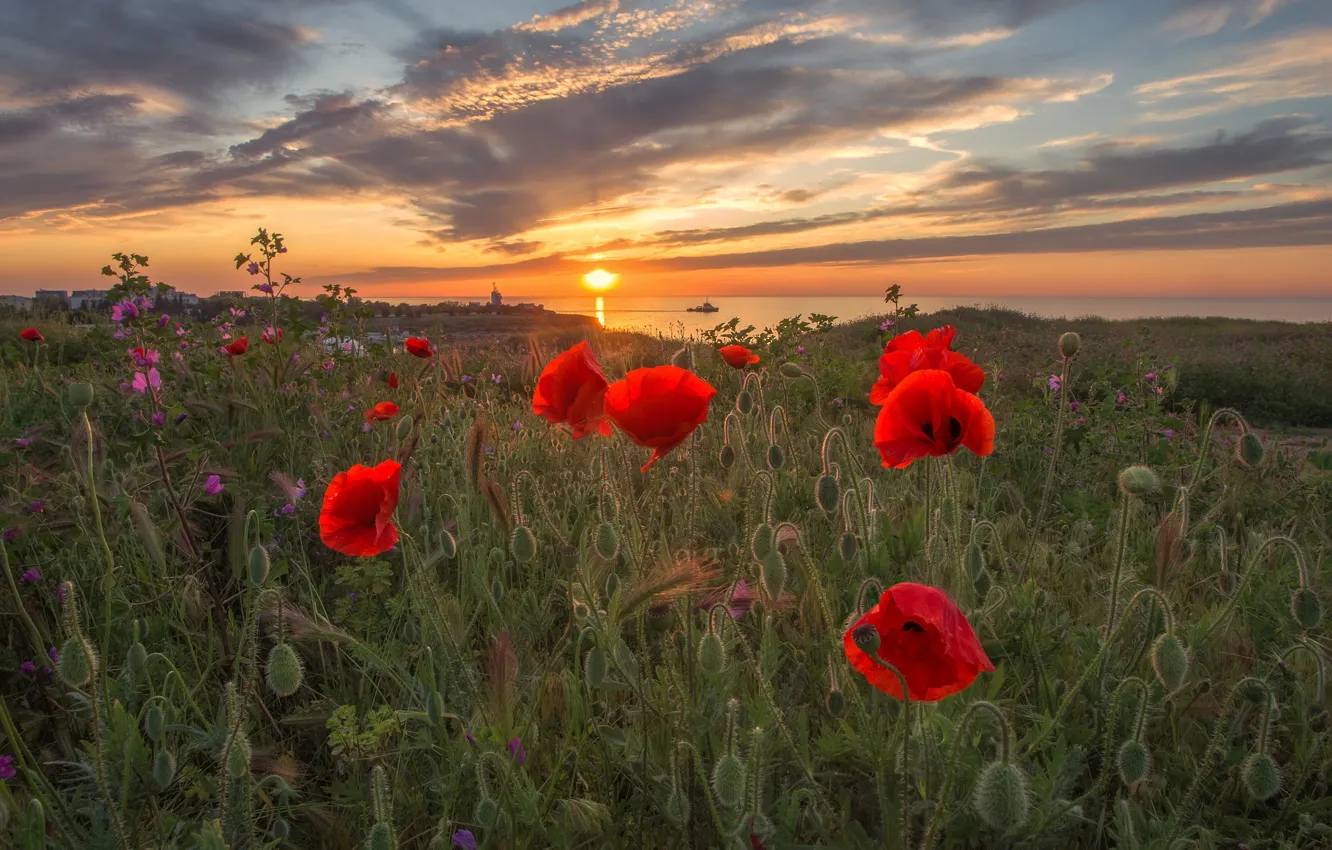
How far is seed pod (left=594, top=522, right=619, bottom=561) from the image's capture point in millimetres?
1747

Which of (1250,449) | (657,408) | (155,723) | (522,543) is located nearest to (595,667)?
(522,543)

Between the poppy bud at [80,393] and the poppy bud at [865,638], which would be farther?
the poppy bud at [80,393]

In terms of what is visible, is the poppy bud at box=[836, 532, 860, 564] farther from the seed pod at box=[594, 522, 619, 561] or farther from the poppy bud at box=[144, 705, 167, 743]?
the poppy bud at box=[144, 705, 167, 743]

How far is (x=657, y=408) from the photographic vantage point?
71.4 inches

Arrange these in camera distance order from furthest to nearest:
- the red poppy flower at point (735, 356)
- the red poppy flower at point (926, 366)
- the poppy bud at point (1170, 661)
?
the red poppy flower at point (735, 356) → the red poppy flower at point (926, 366) → the poppy bud at point (1170, 661)

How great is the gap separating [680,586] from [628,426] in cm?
42

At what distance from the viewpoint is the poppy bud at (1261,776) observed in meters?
1.54

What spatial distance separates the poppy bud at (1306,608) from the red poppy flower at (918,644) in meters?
0.86

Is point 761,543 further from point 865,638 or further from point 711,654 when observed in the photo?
point 865,638

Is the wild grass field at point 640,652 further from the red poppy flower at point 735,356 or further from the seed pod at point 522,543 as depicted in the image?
the red poppy flower at point 735,356

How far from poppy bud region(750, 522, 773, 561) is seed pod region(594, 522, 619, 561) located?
317mm

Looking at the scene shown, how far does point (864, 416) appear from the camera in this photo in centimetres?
635

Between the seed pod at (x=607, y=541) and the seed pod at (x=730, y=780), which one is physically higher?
the seed pod at (x=607, y=541)

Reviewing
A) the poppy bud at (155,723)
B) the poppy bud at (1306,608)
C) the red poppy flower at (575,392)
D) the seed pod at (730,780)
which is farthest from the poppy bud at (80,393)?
the poppy bud at (1306,608)
